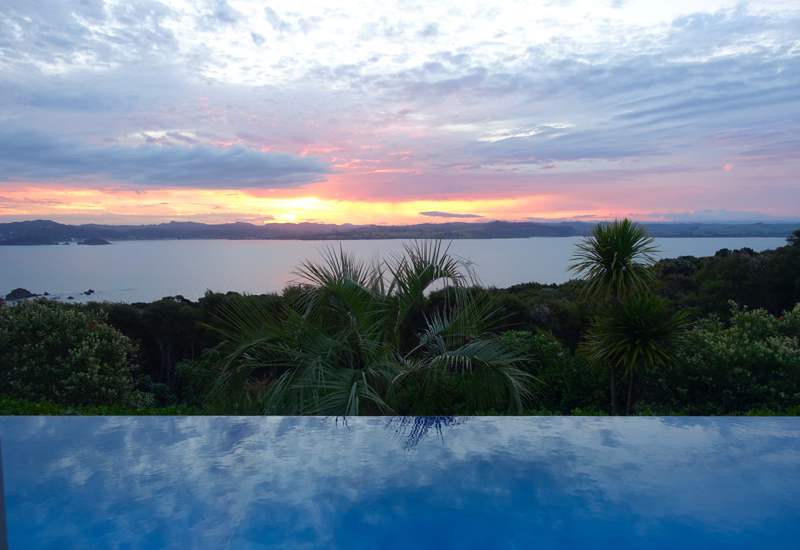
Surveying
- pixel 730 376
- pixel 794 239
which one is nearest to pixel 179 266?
pixel 730 376

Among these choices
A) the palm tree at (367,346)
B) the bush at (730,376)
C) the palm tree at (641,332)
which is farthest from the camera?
A: the bush at (730,376)

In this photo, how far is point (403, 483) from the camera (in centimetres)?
196

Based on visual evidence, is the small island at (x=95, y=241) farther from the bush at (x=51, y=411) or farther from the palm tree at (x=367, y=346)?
the palm tree at (x=367, y=346)

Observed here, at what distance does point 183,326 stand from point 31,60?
10.0 metres

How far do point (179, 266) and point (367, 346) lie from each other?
75.8ft

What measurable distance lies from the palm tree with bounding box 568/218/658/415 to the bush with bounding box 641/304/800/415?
99cm

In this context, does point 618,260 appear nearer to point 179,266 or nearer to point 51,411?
point 51,411

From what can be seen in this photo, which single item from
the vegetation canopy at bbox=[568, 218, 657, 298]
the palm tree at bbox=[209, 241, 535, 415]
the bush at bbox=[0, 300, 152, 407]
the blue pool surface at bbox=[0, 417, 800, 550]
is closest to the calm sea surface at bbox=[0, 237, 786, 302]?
the vegetation canopy at bbox=[568, 218, 657, 298]

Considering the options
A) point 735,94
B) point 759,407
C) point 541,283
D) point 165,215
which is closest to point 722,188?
point 735,94

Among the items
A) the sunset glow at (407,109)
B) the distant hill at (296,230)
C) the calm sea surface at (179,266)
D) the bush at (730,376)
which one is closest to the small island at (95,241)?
the distant hill at (296,230)

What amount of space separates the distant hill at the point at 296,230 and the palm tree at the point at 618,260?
305 millimetres

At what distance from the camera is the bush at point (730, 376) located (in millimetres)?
5047

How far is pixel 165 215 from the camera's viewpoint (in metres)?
23.6

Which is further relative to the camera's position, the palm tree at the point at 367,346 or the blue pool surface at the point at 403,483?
the palm tree at the point at 367,346
